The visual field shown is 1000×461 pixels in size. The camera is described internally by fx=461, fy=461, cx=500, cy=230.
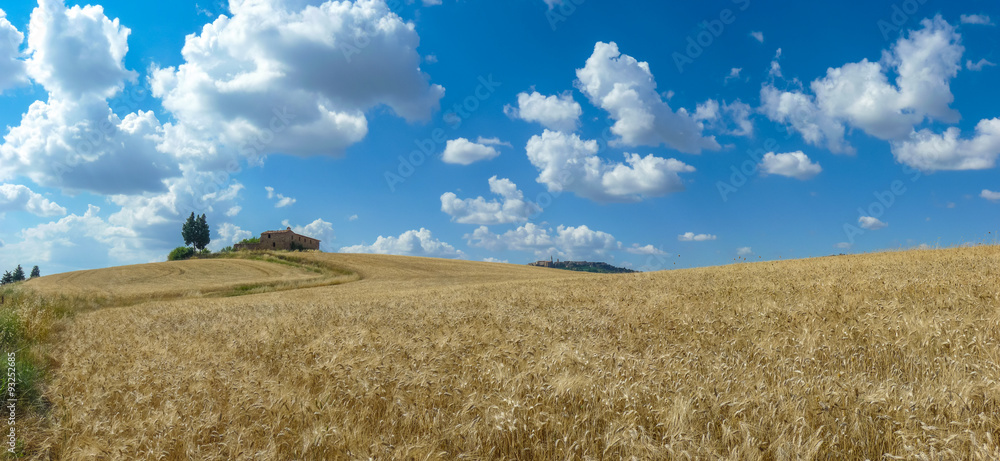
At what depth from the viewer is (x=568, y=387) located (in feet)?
11.9

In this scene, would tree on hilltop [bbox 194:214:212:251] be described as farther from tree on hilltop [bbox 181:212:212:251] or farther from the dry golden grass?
the dry golden grass

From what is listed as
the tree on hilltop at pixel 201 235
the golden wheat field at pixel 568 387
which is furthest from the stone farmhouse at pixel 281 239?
the golden wheat field at pixel 568 387

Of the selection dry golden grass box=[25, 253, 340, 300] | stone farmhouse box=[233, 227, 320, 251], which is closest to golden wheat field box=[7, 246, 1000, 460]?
dry golden grass box=[25, 253, 340, 300]

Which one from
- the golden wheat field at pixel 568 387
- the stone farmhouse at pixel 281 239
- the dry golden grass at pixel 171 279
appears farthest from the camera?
the stone farmhouse at pixel 281 239

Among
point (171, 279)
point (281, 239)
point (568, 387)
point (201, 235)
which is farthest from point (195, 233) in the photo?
point (568, 387)

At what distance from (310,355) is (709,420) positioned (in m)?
4.53

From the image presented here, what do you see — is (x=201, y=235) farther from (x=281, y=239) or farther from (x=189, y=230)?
(x=281, y=239)

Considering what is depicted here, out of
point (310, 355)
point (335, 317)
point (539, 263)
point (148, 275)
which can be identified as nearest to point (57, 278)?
point (148, 275)

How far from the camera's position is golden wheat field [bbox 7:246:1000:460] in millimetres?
2979

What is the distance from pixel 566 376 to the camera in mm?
3879

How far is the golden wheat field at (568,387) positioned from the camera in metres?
2.98

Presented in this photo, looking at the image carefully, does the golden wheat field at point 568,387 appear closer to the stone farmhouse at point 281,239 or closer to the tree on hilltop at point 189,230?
the stone farmhouse at point 281,239

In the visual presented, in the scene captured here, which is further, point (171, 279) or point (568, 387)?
point (171, 279)

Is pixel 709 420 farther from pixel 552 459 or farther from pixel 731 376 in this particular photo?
pixel 552 459
